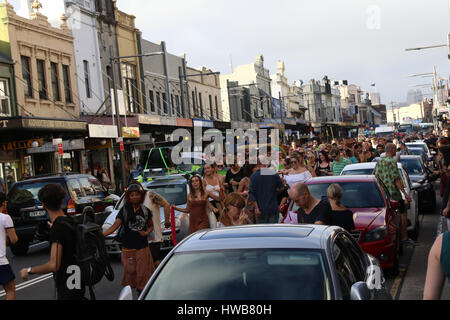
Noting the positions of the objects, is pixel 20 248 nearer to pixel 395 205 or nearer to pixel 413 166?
pixel 395 205

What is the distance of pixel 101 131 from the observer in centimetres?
2986

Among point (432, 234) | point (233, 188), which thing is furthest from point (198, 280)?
point (432, 234)

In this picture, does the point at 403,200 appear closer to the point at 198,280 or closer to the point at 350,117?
the point at 198,280

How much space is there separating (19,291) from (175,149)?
59.1 feet

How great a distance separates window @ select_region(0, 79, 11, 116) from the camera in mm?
27127

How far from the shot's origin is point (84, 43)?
115ft

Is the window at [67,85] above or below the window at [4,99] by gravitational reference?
above

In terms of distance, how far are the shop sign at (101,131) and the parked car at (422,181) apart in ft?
46.8

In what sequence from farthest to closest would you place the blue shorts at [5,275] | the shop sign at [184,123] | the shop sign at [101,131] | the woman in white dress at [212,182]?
the shop sign at [184,123] → the shop sign at [101,131] → the woman in white dress at [212,182] → the blue shorts at [5,275]

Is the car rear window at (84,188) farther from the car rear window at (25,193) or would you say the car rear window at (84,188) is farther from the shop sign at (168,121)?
the shop sign at (168,121)

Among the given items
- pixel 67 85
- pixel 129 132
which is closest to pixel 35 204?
pixel 129 132

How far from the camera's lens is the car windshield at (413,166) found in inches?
731

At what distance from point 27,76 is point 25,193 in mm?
15563

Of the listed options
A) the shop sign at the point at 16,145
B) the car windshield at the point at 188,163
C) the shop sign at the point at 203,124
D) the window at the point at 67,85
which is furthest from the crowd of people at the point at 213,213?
the shop sign at the point at 203,124
